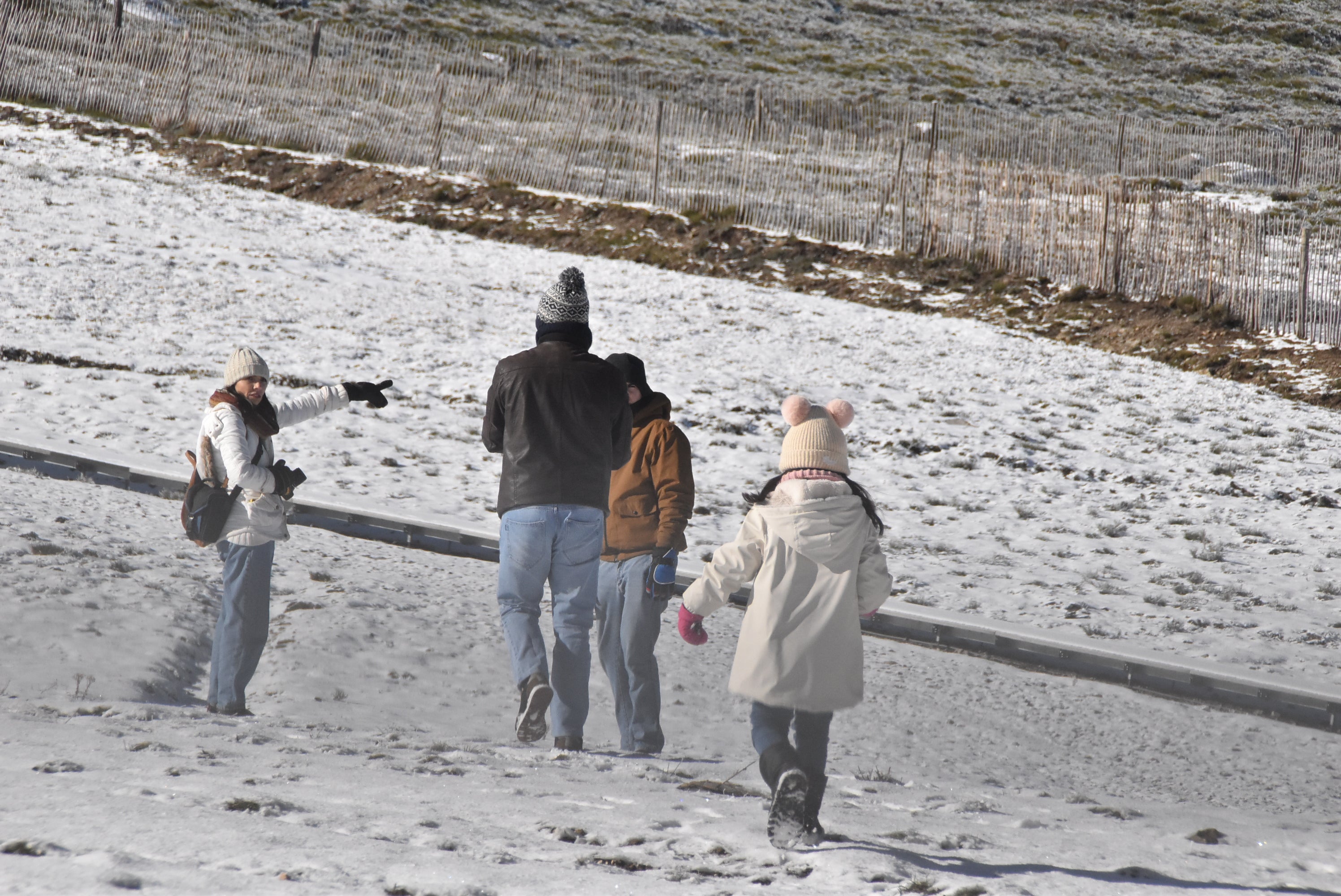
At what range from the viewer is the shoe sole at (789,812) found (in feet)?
9.48

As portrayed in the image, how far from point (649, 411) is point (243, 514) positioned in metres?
1.55

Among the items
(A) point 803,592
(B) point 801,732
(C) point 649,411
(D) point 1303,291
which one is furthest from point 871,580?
(D) point 1303,291

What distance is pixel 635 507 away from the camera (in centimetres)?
419

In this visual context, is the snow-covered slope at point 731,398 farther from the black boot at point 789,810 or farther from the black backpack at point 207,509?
the black boot at point 789,810

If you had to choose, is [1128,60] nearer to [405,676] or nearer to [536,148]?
[536,148]

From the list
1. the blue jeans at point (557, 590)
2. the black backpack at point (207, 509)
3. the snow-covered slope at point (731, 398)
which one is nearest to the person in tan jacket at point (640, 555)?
the blue jeans at point (557, 590)

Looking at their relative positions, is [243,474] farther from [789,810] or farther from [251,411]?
[789,810]

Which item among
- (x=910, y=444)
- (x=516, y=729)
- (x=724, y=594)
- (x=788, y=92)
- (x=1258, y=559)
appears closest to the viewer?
(x=724, y=594)

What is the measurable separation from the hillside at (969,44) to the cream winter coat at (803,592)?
3176cm

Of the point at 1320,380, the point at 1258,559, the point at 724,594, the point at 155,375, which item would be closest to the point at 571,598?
the point at 724,594

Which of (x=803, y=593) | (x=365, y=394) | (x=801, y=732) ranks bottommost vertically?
(x=801, y=732)

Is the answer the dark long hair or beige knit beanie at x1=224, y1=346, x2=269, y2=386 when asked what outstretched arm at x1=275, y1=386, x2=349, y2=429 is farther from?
the dark long hair

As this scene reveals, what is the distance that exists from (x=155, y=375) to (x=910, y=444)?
6632 mm

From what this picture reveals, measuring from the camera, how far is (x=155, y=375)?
9812 millimetres
